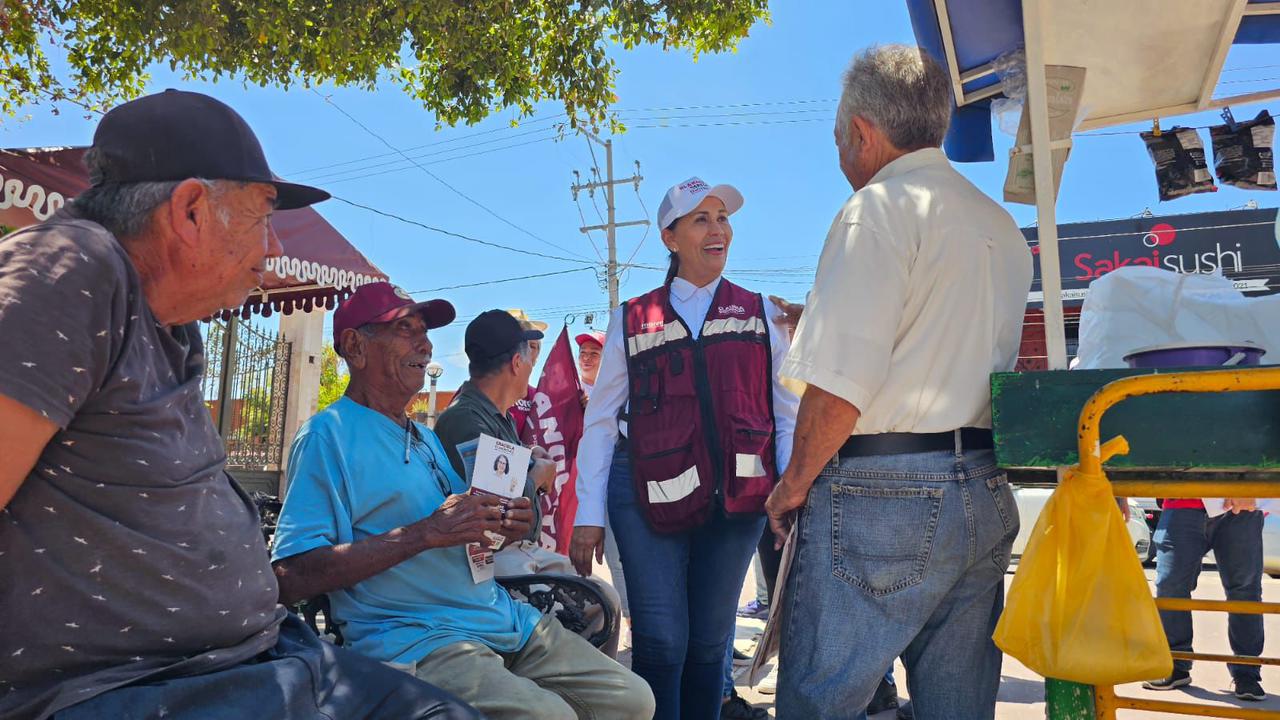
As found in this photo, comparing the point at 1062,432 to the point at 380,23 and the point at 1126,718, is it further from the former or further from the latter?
the point at 380,23

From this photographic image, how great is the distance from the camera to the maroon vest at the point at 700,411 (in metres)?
2.93

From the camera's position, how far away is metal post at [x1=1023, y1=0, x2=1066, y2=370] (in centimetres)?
219

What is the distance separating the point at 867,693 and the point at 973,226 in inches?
43.2

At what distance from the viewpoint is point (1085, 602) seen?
1604 millimetres

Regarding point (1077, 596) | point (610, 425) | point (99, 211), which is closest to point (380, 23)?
point (610, 425)

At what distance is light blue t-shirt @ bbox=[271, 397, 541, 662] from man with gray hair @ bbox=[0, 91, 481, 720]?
1.71ft

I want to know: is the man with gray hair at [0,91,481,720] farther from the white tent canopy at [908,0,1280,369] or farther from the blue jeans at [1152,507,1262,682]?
the blue jeans at [1152,507,1262,682]

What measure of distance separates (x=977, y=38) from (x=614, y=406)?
182cm

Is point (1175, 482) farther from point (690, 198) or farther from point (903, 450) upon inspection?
point (690, 198)

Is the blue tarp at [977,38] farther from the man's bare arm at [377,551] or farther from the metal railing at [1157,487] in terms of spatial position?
the man's bare arm at [377,551]

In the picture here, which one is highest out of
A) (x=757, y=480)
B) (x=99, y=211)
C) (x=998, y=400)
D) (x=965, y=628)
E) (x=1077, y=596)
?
(x=99, y=211)

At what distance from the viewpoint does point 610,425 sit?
3.22 meters

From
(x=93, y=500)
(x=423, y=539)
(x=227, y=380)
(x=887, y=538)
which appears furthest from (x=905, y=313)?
(x=227, y=380)

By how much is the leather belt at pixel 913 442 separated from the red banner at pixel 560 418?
317cm
